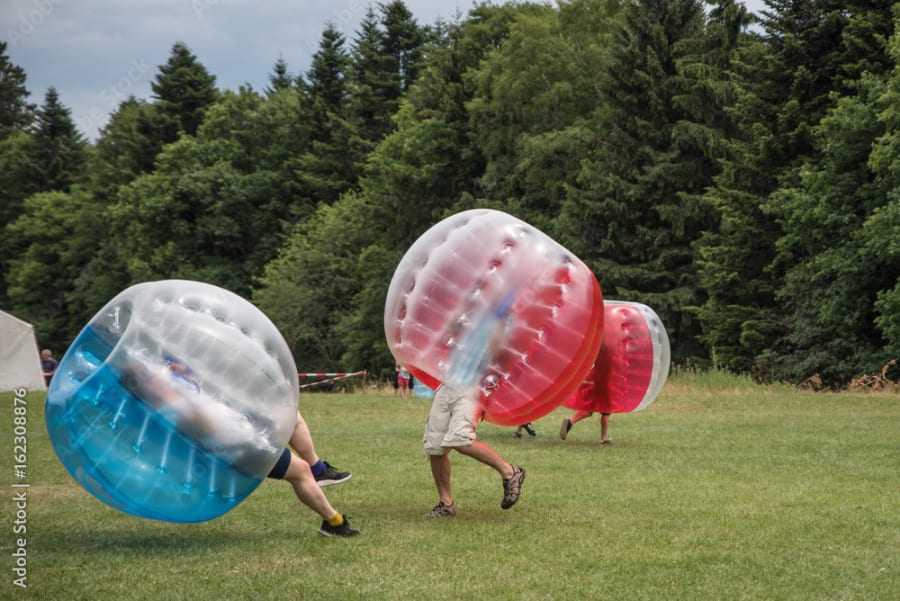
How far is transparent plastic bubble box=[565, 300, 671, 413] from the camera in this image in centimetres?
1498

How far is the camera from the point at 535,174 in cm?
4872

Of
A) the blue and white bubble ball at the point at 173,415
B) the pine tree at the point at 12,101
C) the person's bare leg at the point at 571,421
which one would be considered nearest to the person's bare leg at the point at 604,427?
the person's bare leg at the point at 571,421

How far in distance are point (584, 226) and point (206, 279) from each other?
28.7m

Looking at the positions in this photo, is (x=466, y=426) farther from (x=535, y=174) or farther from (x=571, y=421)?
(x=535, y=174)

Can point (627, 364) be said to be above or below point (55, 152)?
below

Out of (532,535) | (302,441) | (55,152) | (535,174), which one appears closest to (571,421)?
(302,441)

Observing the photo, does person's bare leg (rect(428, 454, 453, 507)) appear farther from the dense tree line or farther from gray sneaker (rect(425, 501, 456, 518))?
the dense tree line

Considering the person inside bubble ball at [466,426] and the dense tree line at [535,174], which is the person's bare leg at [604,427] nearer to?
the person inside bubble ball at [466,426]

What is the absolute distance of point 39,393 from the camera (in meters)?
28.9

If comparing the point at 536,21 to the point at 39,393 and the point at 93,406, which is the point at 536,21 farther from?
the point at 93,406

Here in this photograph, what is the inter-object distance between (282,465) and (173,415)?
3.09 ft

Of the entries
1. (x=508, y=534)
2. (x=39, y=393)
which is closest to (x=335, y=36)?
(x=39, y=393)

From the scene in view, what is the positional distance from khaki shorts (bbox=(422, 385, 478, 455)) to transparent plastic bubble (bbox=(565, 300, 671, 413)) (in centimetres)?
580

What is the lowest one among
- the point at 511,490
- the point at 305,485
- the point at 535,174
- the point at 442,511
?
the point at 442,511
